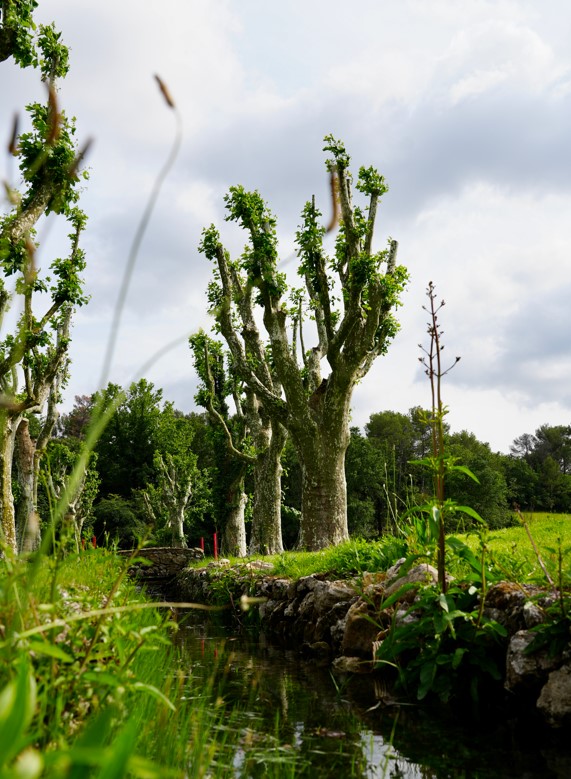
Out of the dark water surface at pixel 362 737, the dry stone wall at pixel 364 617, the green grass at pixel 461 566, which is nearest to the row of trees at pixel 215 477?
the green grass at pixel 461 566

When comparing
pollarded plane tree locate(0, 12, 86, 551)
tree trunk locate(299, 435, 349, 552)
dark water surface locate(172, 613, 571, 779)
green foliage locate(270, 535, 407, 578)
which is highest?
pollarded plane tree locate(0, 12, 86, 551)

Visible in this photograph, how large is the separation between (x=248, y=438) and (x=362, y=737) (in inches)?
931

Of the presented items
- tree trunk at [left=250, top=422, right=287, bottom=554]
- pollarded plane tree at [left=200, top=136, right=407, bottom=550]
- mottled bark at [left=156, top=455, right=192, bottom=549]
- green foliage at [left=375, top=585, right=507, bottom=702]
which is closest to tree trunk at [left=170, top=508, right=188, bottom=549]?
mottled bark at [left=156, top=455, right=192, bottom=549]

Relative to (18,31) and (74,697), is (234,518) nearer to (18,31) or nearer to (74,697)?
(18,31)

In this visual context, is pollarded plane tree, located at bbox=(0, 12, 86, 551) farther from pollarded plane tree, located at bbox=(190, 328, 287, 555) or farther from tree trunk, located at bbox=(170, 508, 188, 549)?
tree trunk, located at bbox=(170, 508, 188, 549)

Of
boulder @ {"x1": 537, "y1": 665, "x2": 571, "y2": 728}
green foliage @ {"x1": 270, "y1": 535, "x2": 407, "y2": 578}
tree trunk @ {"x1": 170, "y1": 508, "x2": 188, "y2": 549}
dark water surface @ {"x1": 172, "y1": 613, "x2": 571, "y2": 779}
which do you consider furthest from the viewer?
tree trunk @ {"x1": 170, "y1": 508, "x2": 188, "y2": 549}

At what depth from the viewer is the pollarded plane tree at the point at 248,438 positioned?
69.6ft

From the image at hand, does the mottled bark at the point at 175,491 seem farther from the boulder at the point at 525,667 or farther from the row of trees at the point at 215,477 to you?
the boulder at the point at 525,667

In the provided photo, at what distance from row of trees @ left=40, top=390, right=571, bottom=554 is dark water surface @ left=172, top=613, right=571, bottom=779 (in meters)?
15.4

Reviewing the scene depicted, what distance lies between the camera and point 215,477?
2695cm

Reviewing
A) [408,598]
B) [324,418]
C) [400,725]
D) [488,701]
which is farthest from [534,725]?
[324,418]

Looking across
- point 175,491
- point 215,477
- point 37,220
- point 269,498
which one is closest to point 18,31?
point 37,220

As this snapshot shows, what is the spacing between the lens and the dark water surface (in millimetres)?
3447

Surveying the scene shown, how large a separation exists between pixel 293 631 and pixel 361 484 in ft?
128
